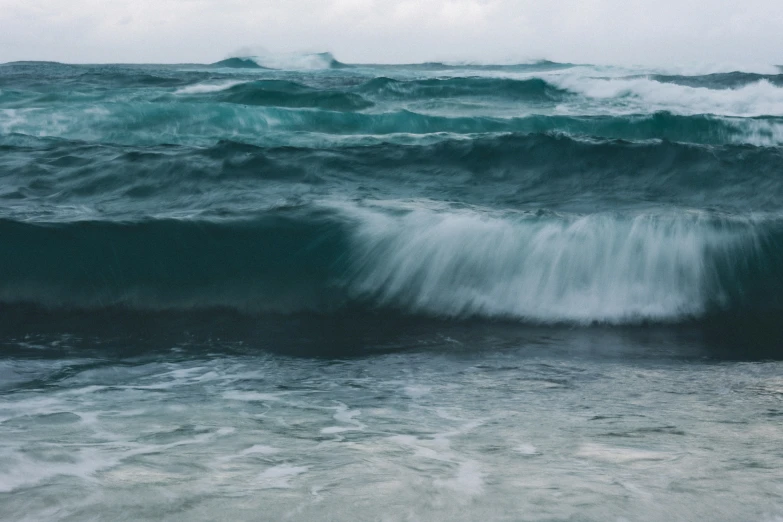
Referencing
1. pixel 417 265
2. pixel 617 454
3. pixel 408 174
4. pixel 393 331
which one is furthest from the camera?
pixel 408 174

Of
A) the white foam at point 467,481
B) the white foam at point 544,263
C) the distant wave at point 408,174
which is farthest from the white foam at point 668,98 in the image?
the white foam at point 467,481

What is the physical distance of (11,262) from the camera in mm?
5887

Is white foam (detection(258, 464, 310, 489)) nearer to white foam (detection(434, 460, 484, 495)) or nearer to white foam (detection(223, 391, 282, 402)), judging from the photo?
white foam (detection(434, 460, 484, 495))

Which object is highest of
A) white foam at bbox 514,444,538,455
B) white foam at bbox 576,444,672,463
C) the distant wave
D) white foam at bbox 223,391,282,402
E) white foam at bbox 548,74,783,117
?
white foam at bbox 548,74,783,117

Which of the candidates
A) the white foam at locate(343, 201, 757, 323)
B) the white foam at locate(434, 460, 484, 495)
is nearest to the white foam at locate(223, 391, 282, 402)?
the white foam at locate(434, 460, 484, 495)

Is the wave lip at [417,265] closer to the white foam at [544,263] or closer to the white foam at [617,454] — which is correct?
the white foam at [544,263]

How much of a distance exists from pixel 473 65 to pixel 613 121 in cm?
2991

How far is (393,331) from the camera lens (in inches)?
202

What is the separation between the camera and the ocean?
9.34 ft

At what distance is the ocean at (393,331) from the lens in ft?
9.34

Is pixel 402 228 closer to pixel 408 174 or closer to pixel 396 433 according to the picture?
pixel 408 174

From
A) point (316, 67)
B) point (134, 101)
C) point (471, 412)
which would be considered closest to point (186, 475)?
point (471, 412)

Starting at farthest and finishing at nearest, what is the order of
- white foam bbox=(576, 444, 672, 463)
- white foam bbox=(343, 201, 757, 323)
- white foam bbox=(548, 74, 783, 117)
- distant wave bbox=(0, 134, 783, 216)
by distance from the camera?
white foam bbox=(548, 74, 783, 117) → distant wave bbox=(0, 134, 783, 216) → white foam bbox=(343, 201, 757, 323) → white foam bbox=(576, 444, 672, 463)

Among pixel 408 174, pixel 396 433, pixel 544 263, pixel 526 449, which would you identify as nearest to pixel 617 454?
pixel 526 449
